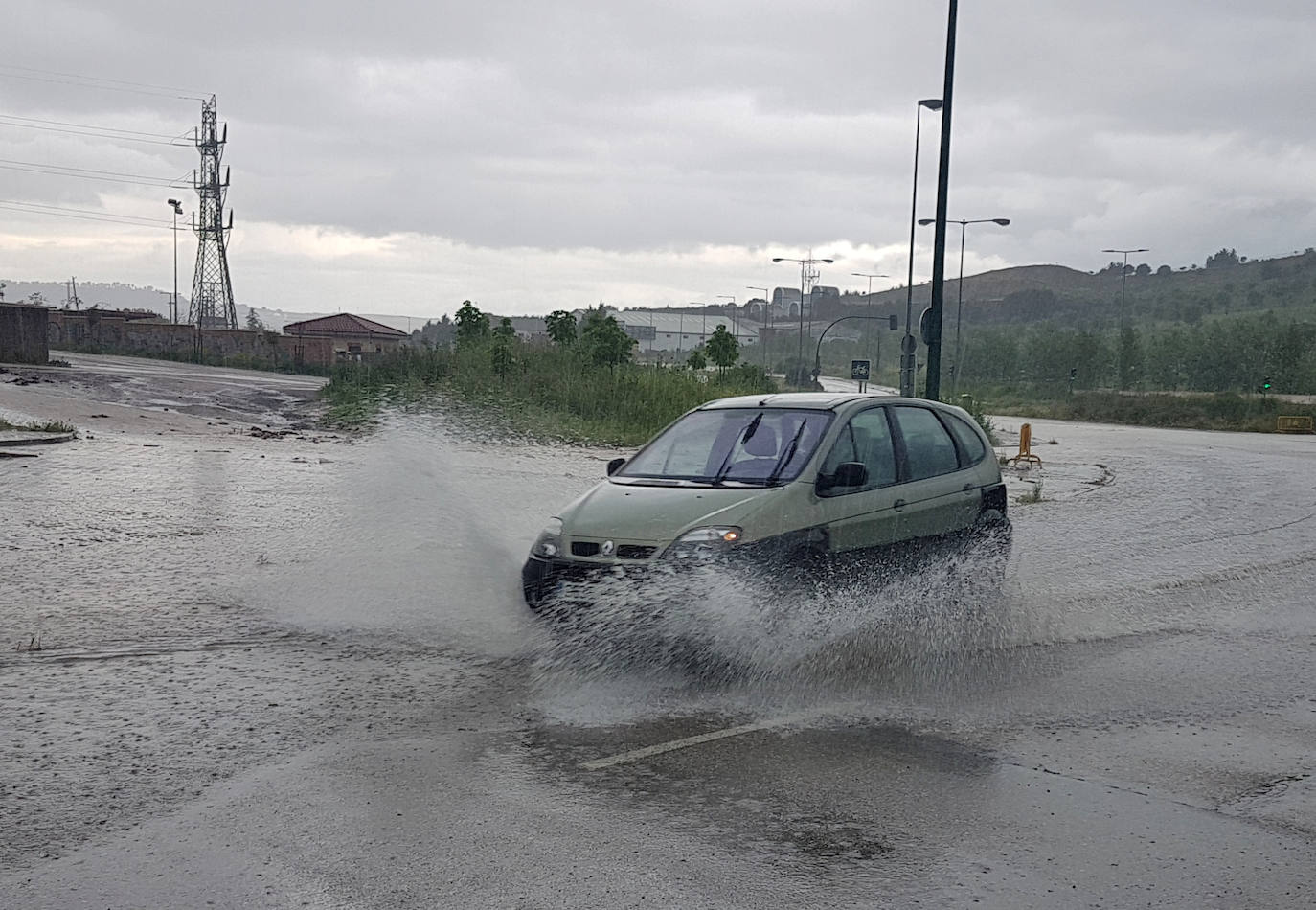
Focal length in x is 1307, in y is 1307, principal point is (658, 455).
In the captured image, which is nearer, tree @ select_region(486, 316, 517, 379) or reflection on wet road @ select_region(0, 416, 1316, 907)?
reflection on wet road @ select_region(0, 416, 1316, 907)

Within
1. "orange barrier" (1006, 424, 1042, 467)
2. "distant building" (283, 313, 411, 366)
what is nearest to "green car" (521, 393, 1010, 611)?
"orange barrier" (1006, 424, 1042, 467)

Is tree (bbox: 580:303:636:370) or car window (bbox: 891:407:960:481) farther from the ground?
tree (bbox: 580:303:636:370)

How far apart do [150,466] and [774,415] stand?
10.7m

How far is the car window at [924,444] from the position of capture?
29.4 feet

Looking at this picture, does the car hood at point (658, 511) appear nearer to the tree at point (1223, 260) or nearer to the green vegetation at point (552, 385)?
the green vegetation at point (552, 385)

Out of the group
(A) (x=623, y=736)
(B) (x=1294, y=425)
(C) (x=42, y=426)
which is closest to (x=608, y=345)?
(C) (x=42, y=426)

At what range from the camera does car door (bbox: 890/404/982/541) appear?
8.62 meters

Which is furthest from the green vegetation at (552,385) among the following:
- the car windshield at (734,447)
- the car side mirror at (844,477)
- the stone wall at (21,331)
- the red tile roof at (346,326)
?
the red tile roof at (346,326)

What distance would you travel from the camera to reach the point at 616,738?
592cm

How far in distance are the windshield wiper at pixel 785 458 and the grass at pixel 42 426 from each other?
14.7 meters

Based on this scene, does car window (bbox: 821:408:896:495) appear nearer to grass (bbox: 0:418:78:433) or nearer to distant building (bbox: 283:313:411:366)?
grass (bbox: 0:418:78:433)

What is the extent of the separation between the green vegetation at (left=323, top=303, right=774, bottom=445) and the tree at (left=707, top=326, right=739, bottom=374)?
4230mm

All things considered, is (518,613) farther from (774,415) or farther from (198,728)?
(198,728)

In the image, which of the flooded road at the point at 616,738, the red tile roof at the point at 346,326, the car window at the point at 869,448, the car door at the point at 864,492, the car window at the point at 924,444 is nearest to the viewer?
the flooded road at the point at 616,738
